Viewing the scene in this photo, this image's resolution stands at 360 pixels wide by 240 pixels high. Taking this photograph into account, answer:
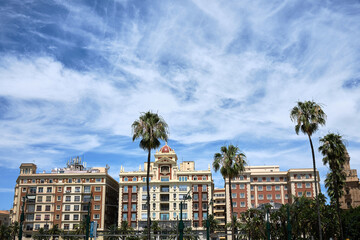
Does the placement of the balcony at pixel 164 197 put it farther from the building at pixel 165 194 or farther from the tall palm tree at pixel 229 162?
the tall palm tree at pixel 229 162

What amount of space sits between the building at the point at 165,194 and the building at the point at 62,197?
685 centimetres

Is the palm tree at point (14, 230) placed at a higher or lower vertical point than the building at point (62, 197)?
lower

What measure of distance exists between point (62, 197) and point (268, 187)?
62929 mm

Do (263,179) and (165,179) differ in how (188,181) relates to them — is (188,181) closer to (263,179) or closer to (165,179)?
(165,179)

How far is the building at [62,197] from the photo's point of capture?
360ft

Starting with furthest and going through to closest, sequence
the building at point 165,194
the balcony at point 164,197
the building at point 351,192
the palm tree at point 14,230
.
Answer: the balcony at point 164,197 → the building at point 351,192 → the building at point 165,194 → the palm tree at point 14,230

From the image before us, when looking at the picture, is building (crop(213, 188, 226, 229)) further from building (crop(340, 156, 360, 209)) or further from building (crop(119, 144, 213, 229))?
building (crop(340, 156, 360, 209))

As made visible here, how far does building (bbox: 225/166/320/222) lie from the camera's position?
11206cm

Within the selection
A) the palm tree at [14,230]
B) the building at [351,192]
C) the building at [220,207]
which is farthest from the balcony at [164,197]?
the building at [351,192]

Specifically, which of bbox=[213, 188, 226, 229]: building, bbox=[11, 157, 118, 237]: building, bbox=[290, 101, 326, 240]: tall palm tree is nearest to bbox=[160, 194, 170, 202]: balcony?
bbox=[11, 157, 118, 237]: building

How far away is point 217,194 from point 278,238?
80.9 m

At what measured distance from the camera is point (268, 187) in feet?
379

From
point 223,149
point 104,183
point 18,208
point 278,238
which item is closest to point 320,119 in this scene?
point 223,149

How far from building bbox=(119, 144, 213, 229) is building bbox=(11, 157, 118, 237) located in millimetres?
6850
